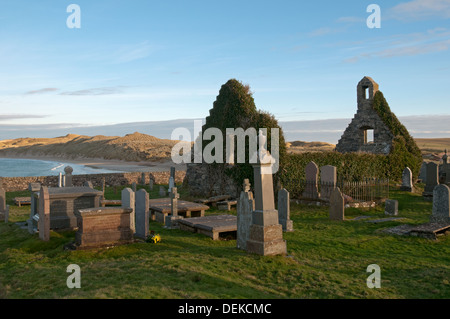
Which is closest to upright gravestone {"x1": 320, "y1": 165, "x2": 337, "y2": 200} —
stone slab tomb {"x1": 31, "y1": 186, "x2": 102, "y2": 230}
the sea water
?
stone slab tomb {"x1": 31, "y1": 186, "x2": 102, "y2": 230}

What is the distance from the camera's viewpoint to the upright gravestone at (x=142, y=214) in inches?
469

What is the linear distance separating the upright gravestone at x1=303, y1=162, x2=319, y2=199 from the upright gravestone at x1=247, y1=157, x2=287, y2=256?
1088cm

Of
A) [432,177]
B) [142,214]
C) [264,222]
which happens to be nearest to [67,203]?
[142,214]

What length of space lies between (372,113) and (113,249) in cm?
2449

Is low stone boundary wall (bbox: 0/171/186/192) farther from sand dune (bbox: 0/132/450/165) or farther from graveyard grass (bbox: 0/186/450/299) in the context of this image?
sand dune (bbox: 0/132/450/165)

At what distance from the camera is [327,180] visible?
63.7ft

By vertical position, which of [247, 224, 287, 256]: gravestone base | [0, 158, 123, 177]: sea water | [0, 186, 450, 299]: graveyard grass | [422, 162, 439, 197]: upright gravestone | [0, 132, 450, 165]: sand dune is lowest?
[0, 158, 123, 177]: sea water

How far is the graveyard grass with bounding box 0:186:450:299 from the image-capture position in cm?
685

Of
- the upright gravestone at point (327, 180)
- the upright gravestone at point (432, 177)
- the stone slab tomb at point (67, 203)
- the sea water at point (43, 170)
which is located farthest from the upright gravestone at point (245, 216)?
the sea water at point (43, 170)

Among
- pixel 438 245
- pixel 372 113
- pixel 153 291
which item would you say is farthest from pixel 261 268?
pixel 372 113

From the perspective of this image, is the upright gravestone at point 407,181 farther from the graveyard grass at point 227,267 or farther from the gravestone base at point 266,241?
the gravestone base at point 266,241

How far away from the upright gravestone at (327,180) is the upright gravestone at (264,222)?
33.7ft

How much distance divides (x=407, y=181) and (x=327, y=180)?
8.28 metres
